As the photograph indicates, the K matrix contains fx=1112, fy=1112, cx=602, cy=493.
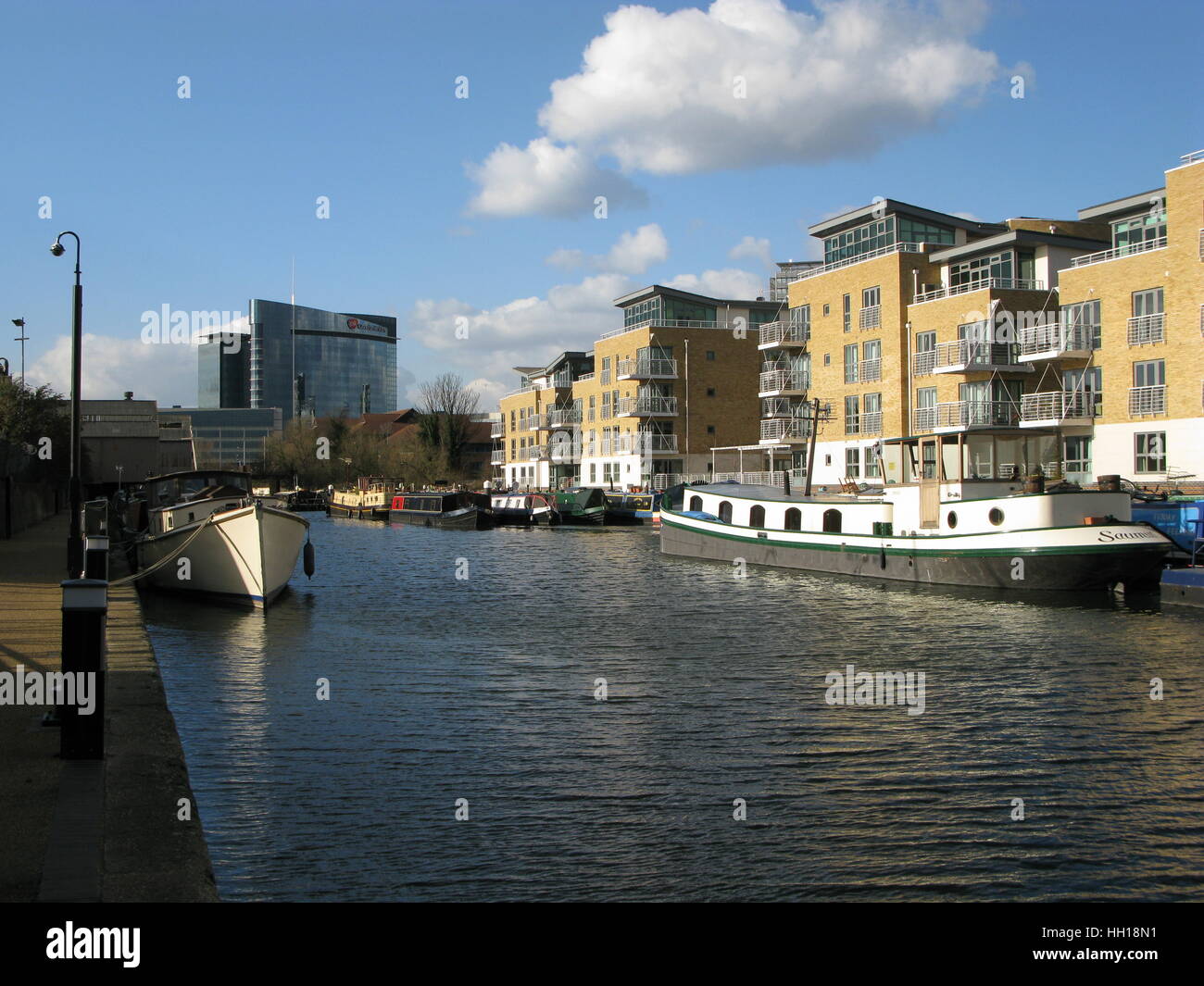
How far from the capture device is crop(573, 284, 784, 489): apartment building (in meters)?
74.3

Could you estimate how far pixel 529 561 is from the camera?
39.9 meters

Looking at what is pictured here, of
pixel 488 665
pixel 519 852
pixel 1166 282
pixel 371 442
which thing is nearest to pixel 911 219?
pixel 1166 282

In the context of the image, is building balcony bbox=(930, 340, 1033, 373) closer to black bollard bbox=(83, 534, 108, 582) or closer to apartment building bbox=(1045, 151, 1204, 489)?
apartment building bbox=(1045, 151, 1204, 489)

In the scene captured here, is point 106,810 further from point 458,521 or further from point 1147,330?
point 458,521

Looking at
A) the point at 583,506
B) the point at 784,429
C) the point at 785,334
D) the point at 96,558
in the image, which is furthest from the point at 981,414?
the point at 96,558

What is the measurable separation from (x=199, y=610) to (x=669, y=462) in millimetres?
52086

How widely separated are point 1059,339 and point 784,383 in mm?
20017

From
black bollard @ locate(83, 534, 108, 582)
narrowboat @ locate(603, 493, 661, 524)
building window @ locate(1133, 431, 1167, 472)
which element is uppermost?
building window @ locate(1133, 431, 1167, 472)

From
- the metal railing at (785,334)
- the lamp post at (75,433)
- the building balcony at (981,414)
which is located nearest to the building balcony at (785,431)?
the metal railing at (785,334)

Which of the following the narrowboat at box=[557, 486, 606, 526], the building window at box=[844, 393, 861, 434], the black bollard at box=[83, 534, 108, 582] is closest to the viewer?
the black bollard at box=[83, 534, 108, 582]

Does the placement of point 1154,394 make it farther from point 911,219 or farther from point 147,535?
point 147,535

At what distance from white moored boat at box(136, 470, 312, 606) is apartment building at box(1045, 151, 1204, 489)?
30.0 metres

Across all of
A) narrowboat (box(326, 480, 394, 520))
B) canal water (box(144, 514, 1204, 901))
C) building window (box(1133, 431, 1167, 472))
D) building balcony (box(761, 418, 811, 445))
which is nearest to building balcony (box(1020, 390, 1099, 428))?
building window (box(1133, 431, 1167, 472))
